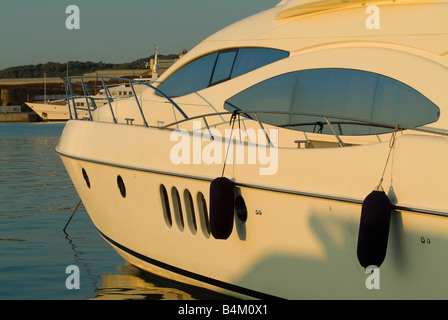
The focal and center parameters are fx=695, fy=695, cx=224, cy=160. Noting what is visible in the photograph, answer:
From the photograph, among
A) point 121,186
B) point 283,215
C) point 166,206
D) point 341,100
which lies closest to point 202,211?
point 166,206

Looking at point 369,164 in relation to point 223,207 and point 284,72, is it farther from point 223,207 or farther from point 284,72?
point 284,72

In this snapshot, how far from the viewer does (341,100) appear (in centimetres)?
631

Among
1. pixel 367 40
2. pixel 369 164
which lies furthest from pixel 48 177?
pixel 369 164

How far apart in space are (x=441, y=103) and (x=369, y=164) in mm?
1301

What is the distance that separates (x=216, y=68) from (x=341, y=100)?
1.74m

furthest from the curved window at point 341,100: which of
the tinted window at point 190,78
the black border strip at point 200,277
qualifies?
the black border strip at point 200,277

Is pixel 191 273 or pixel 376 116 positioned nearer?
pixel 376 116

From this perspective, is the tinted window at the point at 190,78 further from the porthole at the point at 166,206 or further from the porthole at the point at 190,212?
the porthole at the point at 190,212

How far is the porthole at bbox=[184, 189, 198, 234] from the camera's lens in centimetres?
616

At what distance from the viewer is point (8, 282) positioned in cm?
762

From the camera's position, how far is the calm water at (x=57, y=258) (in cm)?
722

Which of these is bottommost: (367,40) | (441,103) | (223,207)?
(223,207)

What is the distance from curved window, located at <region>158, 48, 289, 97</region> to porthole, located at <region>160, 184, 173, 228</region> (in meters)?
1.56

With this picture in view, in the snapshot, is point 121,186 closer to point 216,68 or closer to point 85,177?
point 85,177
